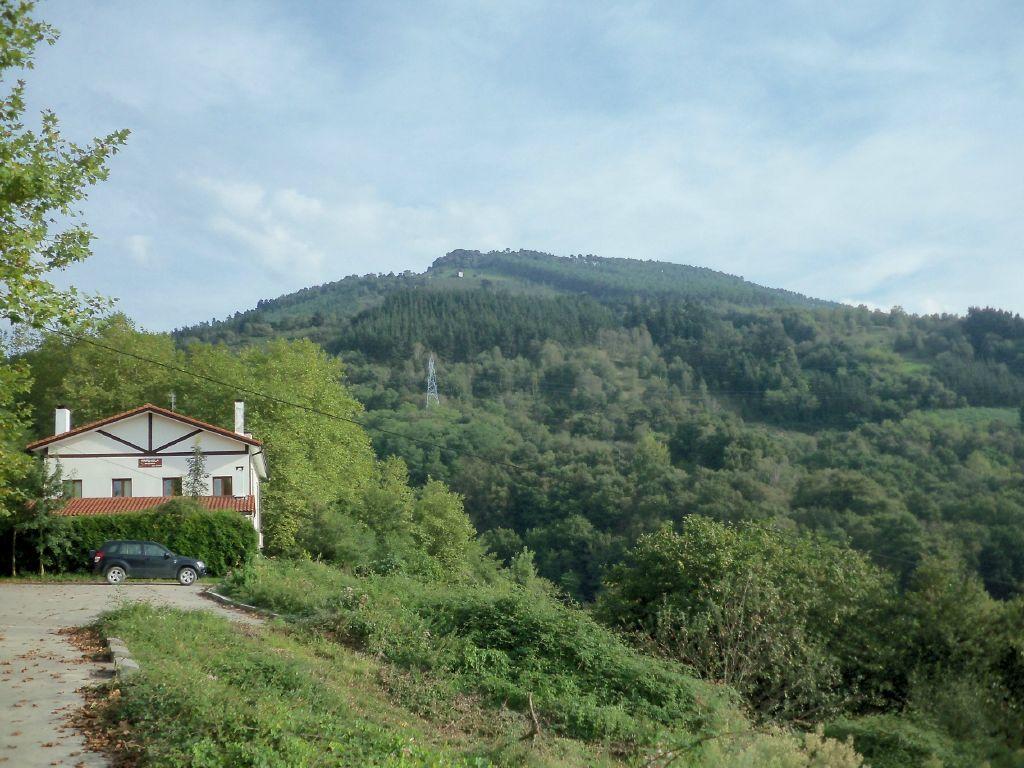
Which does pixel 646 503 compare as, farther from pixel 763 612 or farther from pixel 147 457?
pixel 763 612

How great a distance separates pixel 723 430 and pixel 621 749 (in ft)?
234

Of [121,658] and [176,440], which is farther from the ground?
[176,440]

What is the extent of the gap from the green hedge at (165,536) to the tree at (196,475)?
4.50 meters

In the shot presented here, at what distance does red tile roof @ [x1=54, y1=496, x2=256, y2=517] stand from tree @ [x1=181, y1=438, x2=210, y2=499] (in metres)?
0.72

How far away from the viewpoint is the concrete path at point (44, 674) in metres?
7.97

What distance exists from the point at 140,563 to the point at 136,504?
760 centimetres

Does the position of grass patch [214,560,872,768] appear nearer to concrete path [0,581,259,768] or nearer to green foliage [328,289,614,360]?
concrete path [0,581,259,768]

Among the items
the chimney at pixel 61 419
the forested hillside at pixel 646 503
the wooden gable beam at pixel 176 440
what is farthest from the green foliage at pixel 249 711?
the chimney at pixel 61 419

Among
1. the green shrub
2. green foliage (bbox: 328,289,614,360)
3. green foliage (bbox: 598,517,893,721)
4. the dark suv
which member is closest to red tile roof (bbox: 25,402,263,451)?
the dark suv

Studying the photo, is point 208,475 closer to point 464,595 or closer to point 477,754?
point 464,595

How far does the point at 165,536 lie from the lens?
29.9 metres

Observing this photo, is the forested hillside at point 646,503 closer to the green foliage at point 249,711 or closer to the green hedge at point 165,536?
the green foliage at point 249,711

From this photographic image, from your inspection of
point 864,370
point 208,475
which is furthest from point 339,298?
point 208,475

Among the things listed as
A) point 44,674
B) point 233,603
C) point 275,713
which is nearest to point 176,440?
point 233,603
